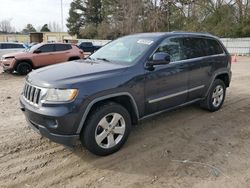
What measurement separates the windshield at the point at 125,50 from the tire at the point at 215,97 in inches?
81.2

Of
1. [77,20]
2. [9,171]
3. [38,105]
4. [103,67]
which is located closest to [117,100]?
[103,67]

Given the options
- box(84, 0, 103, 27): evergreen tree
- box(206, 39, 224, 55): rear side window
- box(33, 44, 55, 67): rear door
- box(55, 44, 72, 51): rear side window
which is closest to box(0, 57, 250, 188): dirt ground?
box(206, 39, 224, 55): rear side window

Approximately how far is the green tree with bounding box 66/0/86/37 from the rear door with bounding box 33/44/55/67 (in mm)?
52417

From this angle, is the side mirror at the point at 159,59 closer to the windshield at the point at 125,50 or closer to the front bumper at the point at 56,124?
the windshield at the point at 125,50

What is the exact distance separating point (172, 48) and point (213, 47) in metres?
1.54

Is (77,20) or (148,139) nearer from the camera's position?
(148,139)

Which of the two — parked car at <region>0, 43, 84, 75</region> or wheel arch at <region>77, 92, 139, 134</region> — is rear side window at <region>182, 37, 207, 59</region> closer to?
wheel arch at <region>77, 92, 139, 134</region>

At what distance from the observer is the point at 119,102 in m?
4.15

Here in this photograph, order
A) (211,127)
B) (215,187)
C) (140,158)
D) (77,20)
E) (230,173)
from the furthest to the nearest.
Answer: (77,20), (211,127), (140,158), (230,173), (215,187)

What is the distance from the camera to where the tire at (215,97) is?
5.87m

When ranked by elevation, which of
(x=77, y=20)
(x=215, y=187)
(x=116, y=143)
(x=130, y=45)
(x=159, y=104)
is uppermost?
(x=77, y=20)

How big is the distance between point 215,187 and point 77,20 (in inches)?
2587

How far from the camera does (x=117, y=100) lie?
411 cm

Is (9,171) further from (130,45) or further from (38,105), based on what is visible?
(130,45)
